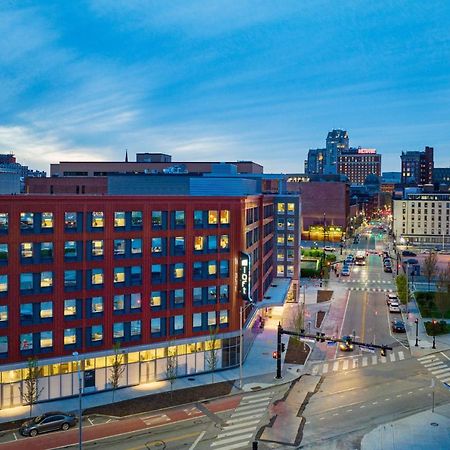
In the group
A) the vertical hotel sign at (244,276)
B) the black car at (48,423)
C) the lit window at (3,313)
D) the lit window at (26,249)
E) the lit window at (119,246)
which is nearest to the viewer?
the black car at (48,423)

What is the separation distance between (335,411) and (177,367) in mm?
18001

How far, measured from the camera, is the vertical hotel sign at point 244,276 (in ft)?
208

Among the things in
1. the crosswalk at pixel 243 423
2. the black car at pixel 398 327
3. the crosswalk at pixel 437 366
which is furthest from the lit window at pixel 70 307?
the black car at pixel 398 327

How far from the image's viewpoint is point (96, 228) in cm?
5550

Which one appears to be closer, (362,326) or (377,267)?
(362,326)

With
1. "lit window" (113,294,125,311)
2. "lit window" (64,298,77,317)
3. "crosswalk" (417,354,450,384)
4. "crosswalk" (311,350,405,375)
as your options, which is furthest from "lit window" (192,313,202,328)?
"crosswalk" (417,354,450,384)

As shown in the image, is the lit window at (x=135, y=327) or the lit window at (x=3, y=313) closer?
the lit window at (x=3, y=313)

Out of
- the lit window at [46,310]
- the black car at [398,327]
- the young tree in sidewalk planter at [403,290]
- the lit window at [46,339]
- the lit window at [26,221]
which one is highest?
the lit window at [26,221]

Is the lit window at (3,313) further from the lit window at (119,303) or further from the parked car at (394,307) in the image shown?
the parked car at (394,307)

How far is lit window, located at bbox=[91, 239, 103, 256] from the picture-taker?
55.5 metres

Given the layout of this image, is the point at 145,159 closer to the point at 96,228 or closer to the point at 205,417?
the point at 96,228

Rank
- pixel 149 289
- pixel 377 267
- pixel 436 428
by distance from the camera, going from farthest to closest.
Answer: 1. pixel 377 267
2. pixel 149 289
3. pixel 436 428

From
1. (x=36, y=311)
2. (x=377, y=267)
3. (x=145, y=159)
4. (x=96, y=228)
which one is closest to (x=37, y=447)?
(x=36, y=311)

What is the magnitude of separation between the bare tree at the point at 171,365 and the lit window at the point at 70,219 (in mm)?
16545
